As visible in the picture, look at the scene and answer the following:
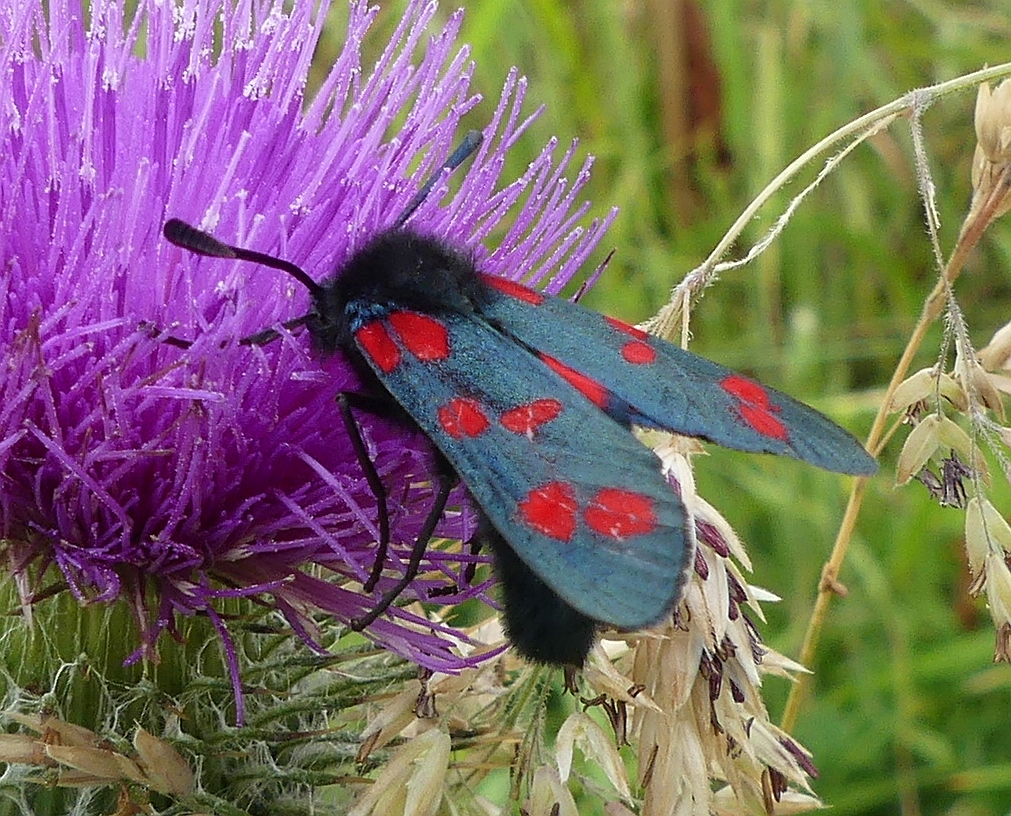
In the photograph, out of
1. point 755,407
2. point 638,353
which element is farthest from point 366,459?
point 755,407

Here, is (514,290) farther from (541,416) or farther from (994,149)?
(994,149)

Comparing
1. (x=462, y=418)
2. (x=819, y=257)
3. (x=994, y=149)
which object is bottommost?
(x=819, y=257)

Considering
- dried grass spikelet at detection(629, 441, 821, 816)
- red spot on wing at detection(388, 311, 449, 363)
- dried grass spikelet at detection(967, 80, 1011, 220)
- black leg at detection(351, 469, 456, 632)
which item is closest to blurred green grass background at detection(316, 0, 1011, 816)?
dried grass spikelet at detection(967, 80, 1011, 220)

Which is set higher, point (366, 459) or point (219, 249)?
point (219, 249)

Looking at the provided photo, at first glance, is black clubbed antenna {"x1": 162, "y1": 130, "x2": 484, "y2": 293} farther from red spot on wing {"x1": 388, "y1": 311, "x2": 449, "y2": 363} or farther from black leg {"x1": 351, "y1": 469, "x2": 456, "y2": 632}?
black leg {"x1": 351, "y1": 469, "x2": 456, "y2": 632}

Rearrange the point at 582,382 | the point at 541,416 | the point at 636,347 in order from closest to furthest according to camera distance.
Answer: the point at 541,416, the point at 582,382, the point at 636,347

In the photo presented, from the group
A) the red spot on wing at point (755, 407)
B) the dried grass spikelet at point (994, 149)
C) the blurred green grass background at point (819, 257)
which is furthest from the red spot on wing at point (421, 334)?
the blurred green grass background at point (819, 257)

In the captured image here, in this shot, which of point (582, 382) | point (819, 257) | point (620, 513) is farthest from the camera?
point (819, 257)

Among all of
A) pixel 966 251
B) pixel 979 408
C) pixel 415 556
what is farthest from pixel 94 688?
pixel 966 251
